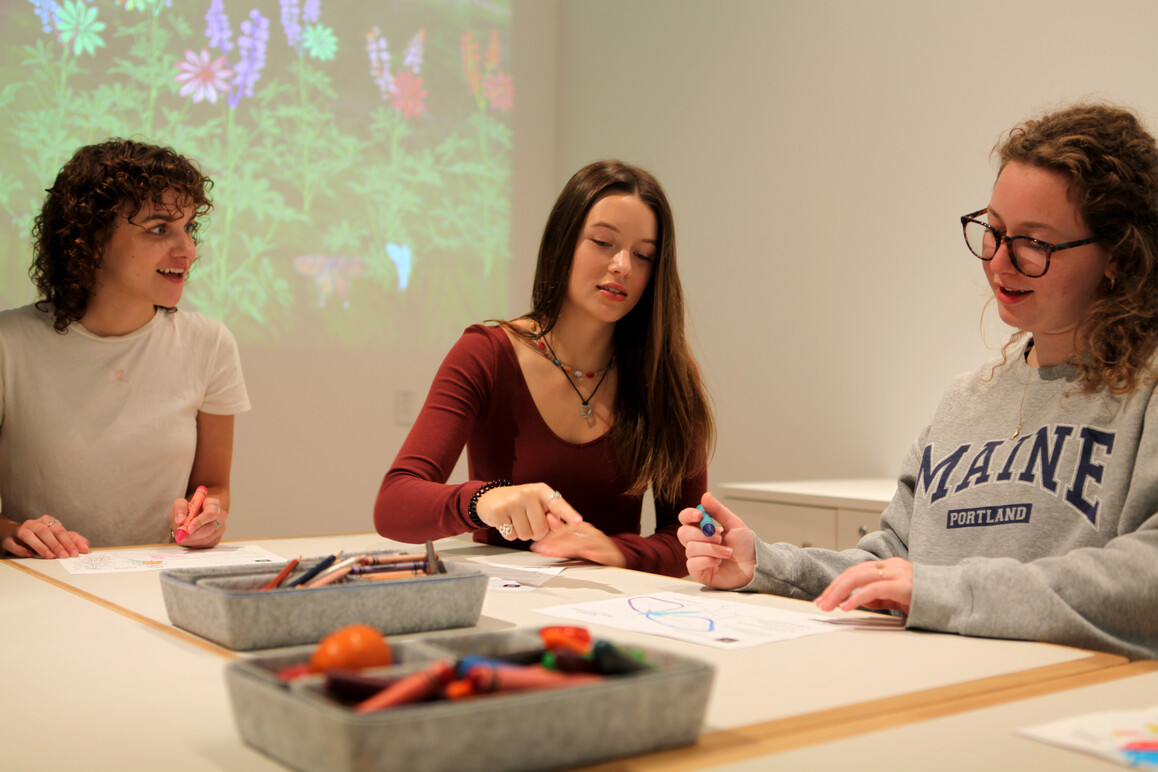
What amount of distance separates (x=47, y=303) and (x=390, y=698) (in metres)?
1.68

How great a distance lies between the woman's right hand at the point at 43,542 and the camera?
5.02ft

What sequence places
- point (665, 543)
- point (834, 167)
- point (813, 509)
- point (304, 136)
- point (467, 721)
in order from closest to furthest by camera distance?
point (467, 721)
point (665, 543)
point (813, 509)
point (834, 167)
point (304, 136)

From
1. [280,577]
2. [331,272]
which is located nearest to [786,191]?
[331,272]

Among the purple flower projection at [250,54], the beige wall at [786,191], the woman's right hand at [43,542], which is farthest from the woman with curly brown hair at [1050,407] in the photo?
the purple flower projection at [250,54]

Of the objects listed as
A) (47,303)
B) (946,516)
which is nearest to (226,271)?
(47,303)

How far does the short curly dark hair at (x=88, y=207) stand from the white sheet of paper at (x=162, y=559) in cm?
54

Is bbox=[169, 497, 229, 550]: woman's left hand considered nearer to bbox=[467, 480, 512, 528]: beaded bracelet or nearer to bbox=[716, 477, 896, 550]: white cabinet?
bbox=[467, 480, 512, 528]: beaded bracelet

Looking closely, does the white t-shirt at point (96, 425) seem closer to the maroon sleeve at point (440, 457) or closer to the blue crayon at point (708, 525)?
the maroon sleeve at point (440, 457)

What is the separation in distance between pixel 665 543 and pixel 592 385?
1.20 ft

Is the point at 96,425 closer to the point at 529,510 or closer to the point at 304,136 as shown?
the point at 529,510

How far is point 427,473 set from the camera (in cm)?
168

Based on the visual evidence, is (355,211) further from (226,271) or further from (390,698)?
(390,698)

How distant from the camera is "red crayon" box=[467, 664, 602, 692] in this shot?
59 cm

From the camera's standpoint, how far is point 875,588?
105cm
